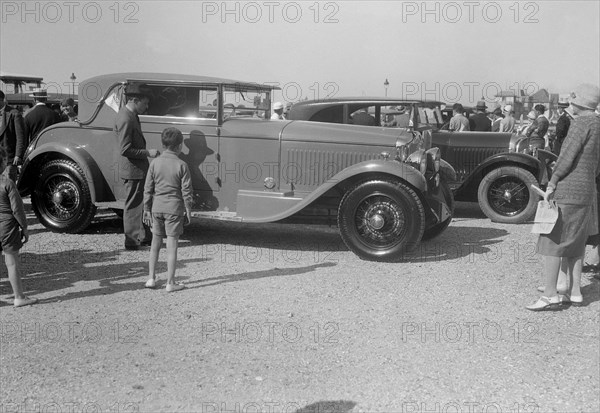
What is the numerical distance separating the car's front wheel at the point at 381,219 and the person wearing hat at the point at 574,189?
1550 mm

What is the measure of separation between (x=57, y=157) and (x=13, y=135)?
3.32 feet

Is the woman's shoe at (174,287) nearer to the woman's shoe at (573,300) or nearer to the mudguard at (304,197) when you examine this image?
the mudguard at (304,197)

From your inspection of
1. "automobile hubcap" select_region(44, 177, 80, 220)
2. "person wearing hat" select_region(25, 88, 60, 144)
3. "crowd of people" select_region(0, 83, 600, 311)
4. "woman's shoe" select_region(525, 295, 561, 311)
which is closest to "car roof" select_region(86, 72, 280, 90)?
"crowd of people" select_region(0, 83, 600, 311)

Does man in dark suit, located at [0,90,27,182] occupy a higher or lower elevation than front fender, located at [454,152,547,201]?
higher

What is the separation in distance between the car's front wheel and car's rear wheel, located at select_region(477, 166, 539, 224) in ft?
9.55

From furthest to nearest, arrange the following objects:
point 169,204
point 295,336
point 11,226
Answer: point 169,204 < point 11,226 < point 295,336

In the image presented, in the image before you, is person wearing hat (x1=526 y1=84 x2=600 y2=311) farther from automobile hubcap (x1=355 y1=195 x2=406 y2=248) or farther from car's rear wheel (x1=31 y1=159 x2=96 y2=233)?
car's rear wheel (x1=31 y1=159 x2=96 y2=233)

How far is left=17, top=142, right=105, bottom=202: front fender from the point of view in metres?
7.14

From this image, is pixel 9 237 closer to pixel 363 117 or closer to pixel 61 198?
pixel 61 198

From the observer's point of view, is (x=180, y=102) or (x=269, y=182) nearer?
(x=269, y=182)

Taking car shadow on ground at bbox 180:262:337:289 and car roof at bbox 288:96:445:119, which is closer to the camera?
car shadow on ground at bbox 180:262:337:289

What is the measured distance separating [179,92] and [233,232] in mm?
1879

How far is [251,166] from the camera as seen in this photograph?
6914 millimetres

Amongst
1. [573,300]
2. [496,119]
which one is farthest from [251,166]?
[496,119]
